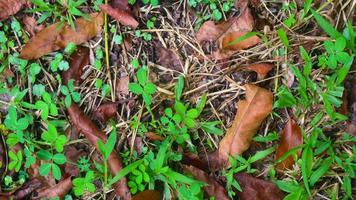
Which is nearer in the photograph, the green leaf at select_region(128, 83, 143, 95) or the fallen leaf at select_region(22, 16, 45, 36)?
the green leaf at select_region(128, 83, 143, 95)

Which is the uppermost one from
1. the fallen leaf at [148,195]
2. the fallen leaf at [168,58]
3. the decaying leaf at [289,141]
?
the fallen leaf at [168,58]

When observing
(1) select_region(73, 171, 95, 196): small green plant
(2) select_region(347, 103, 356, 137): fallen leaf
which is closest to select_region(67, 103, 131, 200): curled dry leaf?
(1) select_region(73, 171, 95, 196): small green plant

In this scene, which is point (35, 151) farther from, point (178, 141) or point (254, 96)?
point (254, 96)

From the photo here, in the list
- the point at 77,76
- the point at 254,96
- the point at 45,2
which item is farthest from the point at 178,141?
the point at 45,2

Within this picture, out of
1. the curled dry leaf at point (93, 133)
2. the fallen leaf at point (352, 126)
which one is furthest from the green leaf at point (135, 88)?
the fallen leaf at point (352, 126)

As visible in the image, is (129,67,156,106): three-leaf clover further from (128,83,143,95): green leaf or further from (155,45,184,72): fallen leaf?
(155,45,184,72): fallen leaf

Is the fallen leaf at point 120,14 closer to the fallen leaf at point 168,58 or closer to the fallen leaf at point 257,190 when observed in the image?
the fallen leaf at point 168,58
